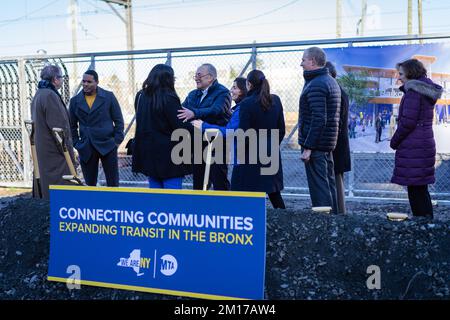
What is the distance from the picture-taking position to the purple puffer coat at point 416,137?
538 cm

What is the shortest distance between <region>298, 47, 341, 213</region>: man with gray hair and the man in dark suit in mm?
2620

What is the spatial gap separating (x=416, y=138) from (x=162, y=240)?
9.68 ft

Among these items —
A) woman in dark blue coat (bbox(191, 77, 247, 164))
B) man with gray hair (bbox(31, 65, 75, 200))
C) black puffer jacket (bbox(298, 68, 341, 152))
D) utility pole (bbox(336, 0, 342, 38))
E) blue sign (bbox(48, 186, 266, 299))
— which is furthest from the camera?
utility pole (bbox(336, 0, 342, 38))

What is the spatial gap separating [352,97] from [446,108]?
1.32m

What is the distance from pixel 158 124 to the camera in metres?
5.04

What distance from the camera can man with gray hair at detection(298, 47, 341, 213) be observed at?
17.6 ft

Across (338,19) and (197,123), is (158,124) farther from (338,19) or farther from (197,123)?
(338,19)

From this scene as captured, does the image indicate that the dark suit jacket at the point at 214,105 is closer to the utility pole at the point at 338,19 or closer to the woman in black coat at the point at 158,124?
the woman in black coat at the point at 158,124

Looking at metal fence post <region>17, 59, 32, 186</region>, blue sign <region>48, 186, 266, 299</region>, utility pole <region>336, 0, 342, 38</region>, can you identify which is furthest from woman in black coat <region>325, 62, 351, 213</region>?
utility pole <region>336, 0, 342, 38</region>

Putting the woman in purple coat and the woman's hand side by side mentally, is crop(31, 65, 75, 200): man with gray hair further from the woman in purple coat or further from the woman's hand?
the woman in purple coat

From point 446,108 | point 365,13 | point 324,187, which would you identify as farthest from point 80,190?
point 365,13

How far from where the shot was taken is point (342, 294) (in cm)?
380
